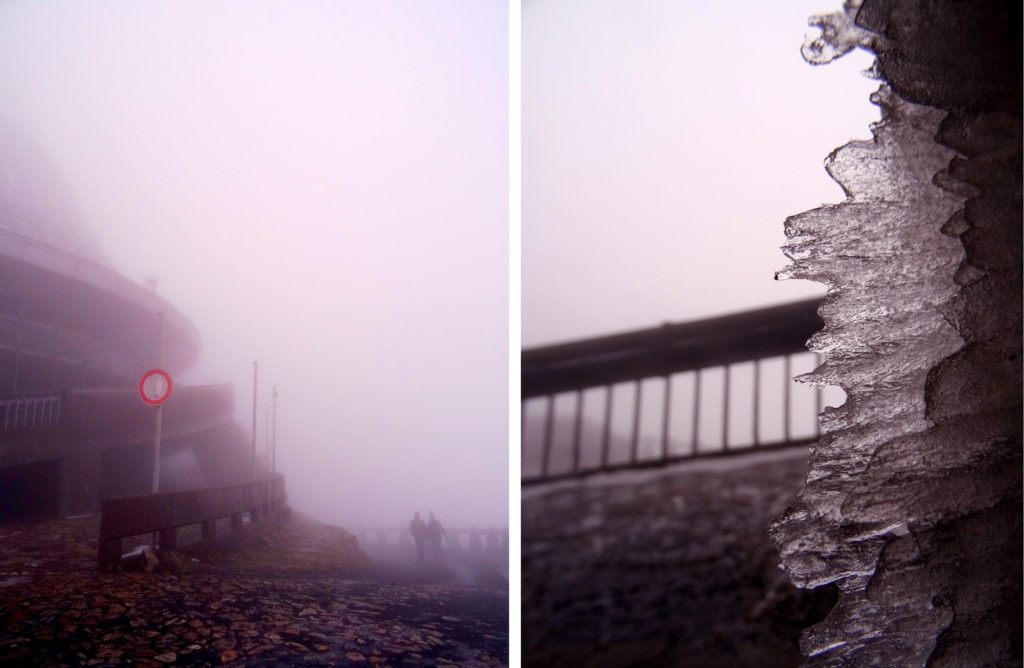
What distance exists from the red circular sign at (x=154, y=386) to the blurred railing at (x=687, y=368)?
2.66ft

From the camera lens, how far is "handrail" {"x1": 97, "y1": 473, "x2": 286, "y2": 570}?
1682 millimetres

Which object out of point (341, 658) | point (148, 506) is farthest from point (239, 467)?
point (341, 658)

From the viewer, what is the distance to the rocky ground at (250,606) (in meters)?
1.60

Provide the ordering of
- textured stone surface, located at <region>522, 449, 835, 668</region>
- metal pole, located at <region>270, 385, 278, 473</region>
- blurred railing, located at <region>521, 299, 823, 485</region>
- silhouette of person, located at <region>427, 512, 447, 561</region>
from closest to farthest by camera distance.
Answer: textured stone surface, located at <region>522, 449, 835, 668</region> → blurred railing, located at <region>521, 299, 823, 485</region> → metal pole, located at <region>270, 385, 278, 473</region> → silhouette of person, located at <region>427, 512, 447, 561</region>

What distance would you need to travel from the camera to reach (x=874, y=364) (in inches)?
65.6

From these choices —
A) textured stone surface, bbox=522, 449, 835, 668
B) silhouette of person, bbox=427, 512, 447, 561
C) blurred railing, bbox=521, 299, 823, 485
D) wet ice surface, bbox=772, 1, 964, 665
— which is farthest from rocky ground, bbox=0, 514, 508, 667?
wet ice surface, bbox=772, 1, 964, 665

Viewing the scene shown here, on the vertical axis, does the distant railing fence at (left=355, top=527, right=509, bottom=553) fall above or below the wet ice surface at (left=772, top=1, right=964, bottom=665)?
below

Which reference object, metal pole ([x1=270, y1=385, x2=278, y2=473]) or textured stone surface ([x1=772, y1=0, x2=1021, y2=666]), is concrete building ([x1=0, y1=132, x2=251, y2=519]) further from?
textured stone surface ([x1=772, y1=0, x2=1021, y2=666])

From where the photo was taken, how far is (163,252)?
180 cm

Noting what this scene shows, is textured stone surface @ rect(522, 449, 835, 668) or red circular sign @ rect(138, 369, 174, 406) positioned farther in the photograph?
red circular sign @ rect(138, 369, 174, 406)

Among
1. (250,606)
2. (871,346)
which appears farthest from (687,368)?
(250,606)

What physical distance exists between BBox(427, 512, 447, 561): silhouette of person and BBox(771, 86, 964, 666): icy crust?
782 mm

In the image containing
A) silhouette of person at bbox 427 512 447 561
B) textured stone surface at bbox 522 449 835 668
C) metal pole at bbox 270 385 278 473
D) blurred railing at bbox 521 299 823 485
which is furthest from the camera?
silhouette of person at bbox 427 512 447 561

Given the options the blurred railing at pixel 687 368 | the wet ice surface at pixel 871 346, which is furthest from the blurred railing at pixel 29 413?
the wet ice surface at pixel 871 346
